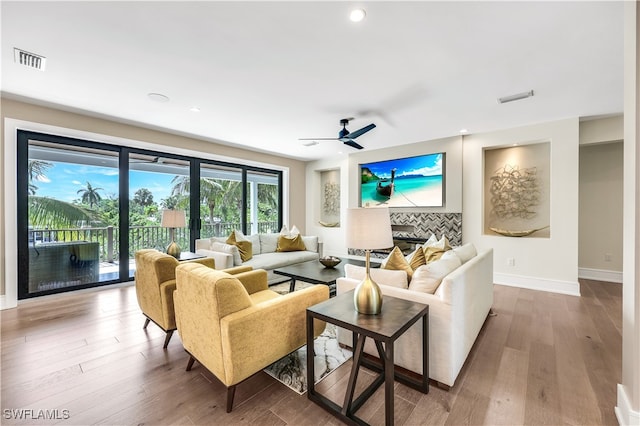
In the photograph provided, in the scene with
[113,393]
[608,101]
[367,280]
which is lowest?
[113,393]

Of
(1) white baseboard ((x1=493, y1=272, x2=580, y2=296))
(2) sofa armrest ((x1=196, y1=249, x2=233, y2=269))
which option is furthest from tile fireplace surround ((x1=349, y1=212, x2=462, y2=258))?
(2) sofa armrest ((x1=196, y1=249, x2=233, y2=269))

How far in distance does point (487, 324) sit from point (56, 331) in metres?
4.52

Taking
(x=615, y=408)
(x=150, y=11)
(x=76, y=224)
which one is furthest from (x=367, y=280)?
(x=76, y=224)

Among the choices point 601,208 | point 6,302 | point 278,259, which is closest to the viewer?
point 6,302

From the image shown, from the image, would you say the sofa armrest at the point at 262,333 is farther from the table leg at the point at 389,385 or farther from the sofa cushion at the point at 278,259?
the sofa cushion at the point at 278,259

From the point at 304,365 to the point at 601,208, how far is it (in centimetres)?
571

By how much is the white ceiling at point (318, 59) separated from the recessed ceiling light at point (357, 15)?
1.6 inches

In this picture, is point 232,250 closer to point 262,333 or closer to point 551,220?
point 262,333

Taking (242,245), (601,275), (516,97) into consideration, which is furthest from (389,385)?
(601,275)

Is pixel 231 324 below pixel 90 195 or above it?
below

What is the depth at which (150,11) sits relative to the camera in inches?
72.2

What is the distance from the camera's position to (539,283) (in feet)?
13.7

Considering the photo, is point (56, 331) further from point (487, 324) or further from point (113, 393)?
point (487, 324)

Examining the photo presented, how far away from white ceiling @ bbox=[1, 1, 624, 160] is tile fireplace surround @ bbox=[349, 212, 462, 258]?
1803mm
